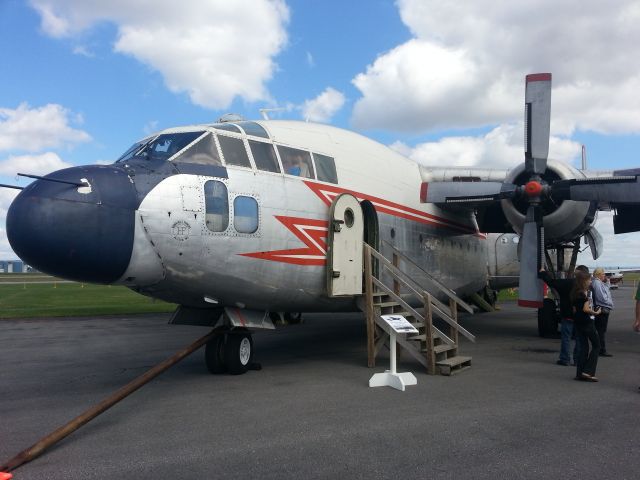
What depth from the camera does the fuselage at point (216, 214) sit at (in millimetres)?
6371

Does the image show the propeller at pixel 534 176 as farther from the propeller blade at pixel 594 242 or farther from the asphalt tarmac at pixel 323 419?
the propeller blade at pixel 594 242

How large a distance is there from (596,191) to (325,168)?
5982mm

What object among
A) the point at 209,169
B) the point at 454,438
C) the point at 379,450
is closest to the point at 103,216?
the point at 209,169

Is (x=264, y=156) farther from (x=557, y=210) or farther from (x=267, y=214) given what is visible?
(x=557, y=210)

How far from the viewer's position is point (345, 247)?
9281 mm

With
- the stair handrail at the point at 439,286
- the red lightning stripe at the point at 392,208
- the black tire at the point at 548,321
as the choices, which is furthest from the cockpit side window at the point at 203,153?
the black tire at the point at 548,321

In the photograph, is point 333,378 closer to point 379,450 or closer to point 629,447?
point 379,450

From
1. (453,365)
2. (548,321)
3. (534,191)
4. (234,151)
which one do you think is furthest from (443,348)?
(548,321)

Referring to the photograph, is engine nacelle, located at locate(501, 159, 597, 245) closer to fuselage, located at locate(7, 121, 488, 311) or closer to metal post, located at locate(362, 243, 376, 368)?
fuselage, located at locate(7, 121, 488, 311)

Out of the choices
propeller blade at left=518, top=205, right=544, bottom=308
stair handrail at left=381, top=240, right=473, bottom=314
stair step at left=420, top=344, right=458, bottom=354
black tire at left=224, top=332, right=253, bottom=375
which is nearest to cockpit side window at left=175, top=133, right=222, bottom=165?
black tire at left=224, top=332, right=253, bottom=375

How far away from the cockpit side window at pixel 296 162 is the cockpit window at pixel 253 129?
1.18 ft

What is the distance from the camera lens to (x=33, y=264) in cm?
647

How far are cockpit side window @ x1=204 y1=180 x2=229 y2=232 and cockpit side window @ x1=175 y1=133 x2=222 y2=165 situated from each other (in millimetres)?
450

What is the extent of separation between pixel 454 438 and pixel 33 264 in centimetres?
534
